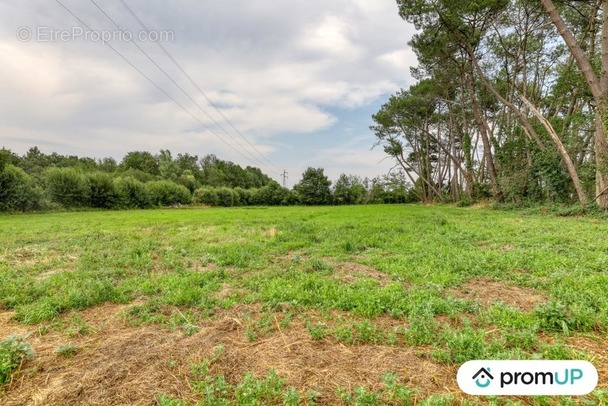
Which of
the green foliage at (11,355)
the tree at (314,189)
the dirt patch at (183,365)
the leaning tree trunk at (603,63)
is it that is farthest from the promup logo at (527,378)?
the tree at (314,189)

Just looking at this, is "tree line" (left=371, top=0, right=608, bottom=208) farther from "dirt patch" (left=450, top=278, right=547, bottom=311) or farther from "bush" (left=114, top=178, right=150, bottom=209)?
"bush" (left=114, top=178, right=150, bottom=209)

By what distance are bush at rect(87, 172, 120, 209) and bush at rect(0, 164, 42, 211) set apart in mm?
5968

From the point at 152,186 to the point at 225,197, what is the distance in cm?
1217

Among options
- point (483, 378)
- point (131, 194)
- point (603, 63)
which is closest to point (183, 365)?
point (483, 378)

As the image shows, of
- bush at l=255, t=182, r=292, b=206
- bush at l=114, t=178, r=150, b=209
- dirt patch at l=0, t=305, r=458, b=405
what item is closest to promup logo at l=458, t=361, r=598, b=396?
dirt patch at l=0, t=305, r=458, b=405

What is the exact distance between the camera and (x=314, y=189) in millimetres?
51625

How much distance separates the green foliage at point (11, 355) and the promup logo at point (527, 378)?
3.59 metres

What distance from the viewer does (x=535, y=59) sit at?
64.6ft

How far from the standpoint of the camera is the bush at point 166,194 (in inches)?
1631

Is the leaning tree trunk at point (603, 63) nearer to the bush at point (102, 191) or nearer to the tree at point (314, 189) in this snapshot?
the tree at point (314, 189)

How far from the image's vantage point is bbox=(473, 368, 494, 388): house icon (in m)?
2.17

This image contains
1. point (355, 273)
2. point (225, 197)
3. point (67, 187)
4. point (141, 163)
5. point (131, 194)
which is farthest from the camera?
point (141, 163)

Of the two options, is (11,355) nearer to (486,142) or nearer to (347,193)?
(486,142)

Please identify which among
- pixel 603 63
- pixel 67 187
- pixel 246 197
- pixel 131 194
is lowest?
pixel 131 194
